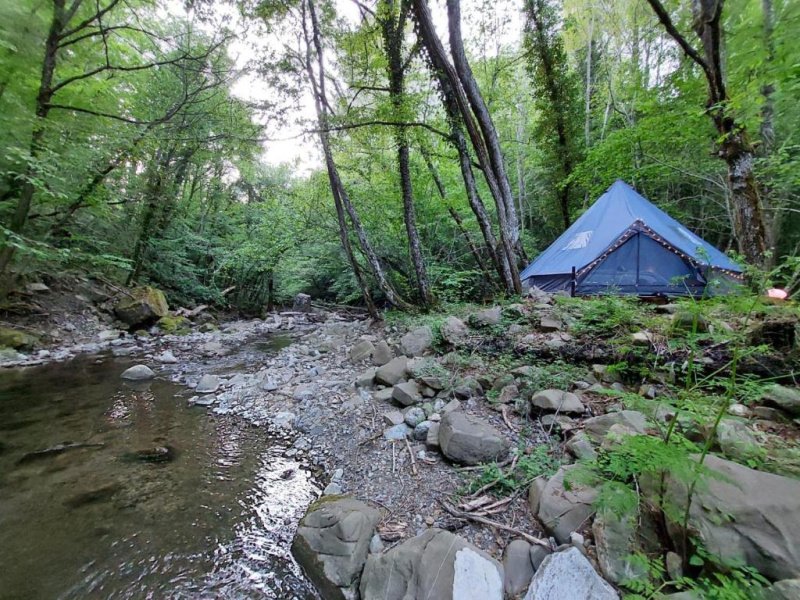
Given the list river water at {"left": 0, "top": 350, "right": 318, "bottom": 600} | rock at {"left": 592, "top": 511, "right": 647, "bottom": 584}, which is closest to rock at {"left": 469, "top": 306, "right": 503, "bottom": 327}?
river water at {"left": 0, "top": 350, "right": 318, "bottom": 600}

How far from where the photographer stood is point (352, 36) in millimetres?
7570

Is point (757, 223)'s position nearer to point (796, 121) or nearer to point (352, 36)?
point (796, 121)

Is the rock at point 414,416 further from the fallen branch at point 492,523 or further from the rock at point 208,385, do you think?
the rock at point 208,385

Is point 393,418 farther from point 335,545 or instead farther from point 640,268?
point 640,268

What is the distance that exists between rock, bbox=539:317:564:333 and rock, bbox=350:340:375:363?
289cm

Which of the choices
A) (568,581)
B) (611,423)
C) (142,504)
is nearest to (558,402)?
(611,423)

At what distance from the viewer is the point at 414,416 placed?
326cm

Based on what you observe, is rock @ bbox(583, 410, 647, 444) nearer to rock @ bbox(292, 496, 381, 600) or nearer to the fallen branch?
the fallen branch

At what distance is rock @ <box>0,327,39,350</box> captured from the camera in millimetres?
6203

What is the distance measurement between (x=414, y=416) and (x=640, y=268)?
626 cm

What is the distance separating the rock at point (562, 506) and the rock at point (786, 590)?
653mm

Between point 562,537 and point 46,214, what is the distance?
1084 cm

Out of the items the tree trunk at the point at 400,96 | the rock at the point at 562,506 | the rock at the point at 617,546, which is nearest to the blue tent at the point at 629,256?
the tree trunk at the point at 400,96

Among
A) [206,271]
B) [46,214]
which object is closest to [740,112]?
[46,214]
